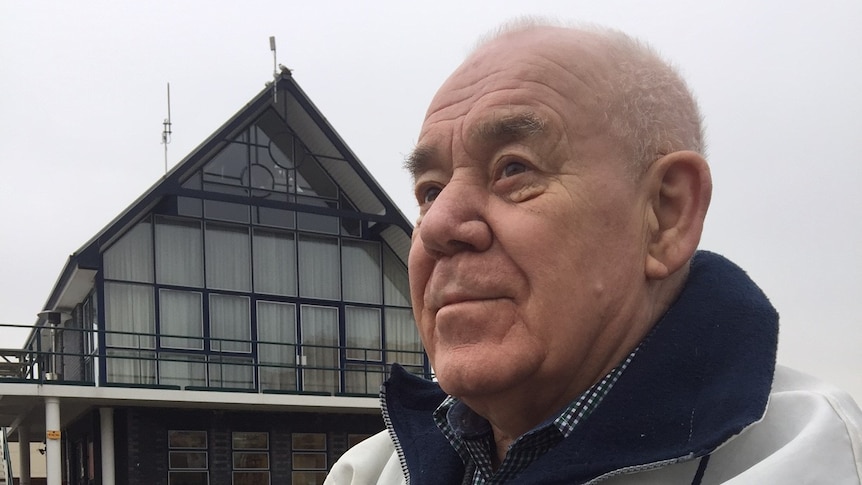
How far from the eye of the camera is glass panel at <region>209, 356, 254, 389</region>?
52.8ft

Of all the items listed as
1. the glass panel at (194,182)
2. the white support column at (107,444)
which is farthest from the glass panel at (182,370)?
the glass panel at (194,182)

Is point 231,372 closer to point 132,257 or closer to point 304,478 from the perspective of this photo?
point 304,478

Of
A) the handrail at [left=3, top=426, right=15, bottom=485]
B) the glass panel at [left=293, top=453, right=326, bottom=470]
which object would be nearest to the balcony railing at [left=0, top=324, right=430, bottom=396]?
the glass panel at [left=293, top=453, right=326, bottom=470]

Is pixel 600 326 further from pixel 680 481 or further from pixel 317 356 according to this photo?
pixel 317 356

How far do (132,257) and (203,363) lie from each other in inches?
80.9

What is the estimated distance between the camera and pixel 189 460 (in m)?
15.7

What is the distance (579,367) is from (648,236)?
0.20 metres

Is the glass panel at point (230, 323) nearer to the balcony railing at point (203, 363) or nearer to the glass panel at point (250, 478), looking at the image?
the balcony railing at point (203, 363)

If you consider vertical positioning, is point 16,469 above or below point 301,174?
below

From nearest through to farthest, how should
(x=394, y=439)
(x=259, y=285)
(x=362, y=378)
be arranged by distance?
(x=394, y=439)
(x=259, y=285)
(x=362, y=378)

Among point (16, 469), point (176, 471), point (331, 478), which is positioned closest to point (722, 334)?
point (331, 478)

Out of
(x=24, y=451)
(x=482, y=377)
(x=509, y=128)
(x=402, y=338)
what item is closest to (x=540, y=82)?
(x=509, y=128)

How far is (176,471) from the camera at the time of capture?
1541cm

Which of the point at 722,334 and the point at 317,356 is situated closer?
the point at 722,334
